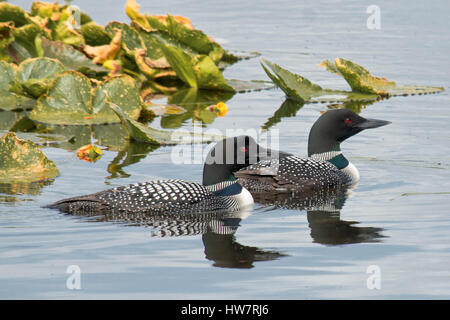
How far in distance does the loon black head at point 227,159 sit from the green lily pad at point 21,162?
5.33ft

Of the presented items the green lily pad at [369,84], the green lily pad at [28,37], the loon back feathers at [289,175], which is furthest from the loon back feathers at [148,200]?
the green lily pad at [28,37]

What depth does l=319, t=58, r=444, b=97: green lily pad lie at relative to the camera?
11953 mm

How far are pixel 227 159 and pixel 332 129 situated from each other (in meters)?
1.63

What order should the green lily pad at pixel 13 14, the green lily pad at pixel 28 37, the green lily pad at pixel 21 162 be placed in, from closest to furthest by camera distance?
the green lily pad at pixel 21 162 → the green lily pad at pixel 28 37 → the green lily pad at pixel 13 14

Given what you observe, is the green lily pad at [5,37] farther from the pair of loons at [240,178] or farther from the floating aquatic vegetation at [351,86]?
the pair of loons at [240,178]

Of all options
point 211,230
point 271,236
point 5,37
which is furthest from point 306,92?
point 271,236

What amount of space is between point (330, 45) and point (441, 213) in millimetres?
7971

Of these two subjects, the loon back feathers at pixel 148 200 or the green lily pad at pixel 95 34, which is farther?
the green lily pad at pixel 95 34

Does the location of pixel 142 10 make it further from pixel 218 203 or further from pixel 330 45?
pixel 218 203

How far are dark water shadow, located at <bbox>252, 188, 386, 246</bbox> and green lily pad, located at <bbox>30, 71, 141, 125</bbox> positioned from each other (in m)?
2.76

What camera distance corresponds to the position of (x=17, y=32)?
12.5 meters

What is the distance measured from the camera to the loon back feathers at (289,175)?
8.55m

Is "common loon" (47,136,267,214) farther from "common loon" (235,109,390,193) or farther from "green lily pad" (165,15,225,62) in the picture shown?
"green lily pad" (165,15,225,62)

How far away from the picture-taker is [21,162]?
853cm
